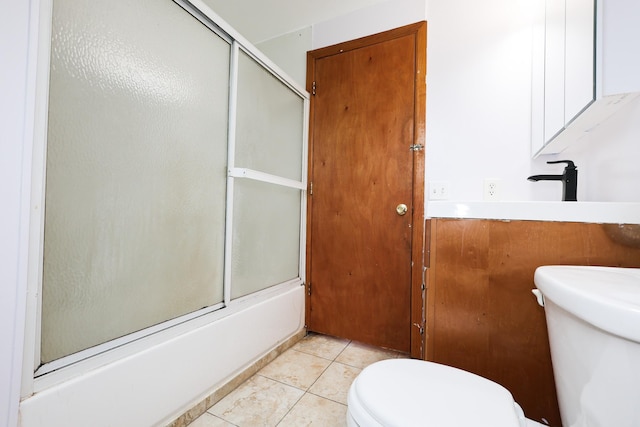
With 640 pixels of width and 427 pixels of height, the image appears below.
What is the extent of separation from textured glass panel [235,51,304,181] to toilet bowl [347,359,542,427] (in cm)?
106

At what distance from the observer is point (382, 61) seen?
1.63m

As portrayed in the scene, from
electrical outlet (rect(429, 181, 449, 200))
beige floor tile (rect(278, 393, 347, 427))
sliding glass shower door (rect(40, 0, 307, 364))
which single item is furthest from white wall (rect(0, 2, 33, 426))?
electrical outlet (rect(429, 181, 449, 200))

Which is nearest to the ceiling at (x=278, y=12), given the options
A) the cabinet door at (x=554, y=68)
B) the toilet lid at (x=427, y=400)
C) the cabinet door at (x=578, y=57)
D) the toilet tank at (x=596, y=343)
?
the cabinet door at (x=554, y=68)

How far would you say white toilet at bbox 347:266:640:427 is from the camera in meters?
0.40

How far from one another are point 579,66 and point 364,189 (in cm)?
104

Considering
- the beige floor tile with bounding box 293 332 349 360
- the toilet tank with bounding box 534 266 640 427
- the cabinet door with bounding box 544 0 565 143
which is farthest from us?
the beige floor tile with bounding box 293 332 349 360

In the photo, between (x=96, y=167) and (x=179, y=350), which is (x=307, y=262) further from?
(x=96, y=167)

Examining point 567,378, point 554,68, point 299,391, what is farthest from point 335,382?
point 554,68

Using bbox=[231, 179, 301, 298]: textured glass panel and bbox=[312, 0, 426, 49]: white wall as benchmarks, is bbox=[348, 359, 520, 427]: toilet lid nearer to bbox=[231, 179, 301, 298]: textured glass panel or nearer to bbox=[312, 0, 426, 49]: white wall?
bbox=[231, 179, 301, 298]: textured glass panel

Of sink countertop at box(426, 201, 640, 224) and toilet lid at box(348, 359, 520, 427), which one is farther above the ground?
sink countertop at box(426, 201, 640, 224)

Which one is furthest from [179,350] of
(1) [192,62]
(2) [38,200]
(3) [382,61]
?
(3) [382,61]

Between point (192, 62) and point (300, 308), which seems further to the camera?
point (300, 308)

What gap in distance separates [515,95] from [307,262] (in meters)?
1.48

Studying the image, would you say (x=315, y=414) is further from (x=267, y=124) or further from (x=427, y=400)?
(x=267, y=124)
